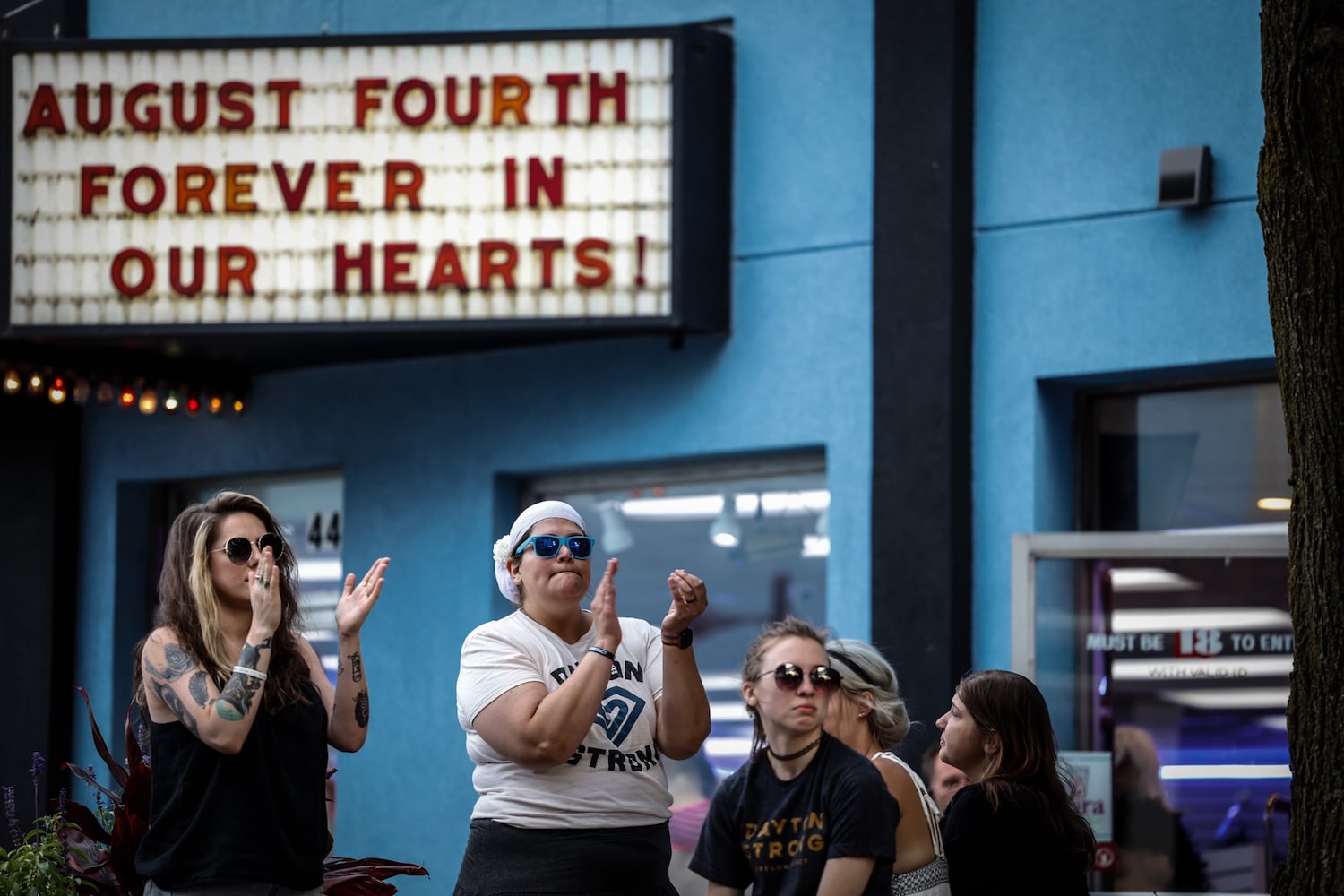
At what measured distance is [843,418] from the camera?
826 centimetres

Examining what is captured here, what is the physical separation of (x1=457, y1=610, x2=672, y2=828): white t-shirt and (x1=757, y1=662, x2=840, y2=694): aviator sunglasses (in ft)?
1.41

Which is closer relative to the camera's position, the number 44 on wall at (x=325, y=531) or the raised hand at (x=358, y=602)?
the raised hand at (x=358, y=602)

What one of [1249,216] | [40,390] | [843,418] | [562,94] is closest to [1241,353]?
[1249,216]

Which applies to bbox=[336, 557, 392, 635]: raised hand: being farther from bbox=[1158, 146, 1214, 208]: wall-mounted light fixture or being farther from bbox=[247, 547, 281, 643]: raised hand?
bbox=[1158, 146, 1214, 208]: wall-mounted light fixture

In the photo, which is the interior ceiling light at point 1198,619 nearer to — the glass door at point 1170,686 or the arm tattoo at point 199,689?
the glass door at point 1170,686

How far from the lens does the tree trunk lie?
4.20 metres

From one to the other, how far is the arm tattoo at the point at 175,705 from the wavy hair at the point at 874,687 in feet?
5.80

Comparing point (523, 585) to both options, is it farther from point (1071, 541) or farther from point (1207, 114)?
point (1207, 114)

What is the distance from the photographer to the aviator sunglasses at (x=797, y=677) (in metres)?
4.61

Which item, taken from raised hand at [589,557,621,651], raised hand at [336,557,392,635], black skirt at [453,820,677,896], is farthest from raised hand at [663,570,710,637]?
raised hand at [336,557,392,635]

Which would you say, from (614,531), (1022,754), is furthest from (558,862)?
(614,531)

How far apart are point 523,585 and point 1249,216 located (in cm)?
394

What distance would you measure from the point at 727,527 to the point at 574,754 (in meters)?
4.23

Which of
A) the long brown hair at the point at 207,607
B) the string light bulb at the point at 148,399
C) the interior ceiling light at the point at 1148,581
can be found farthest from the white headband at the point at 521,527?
the string light bulb at the point at 148,399
